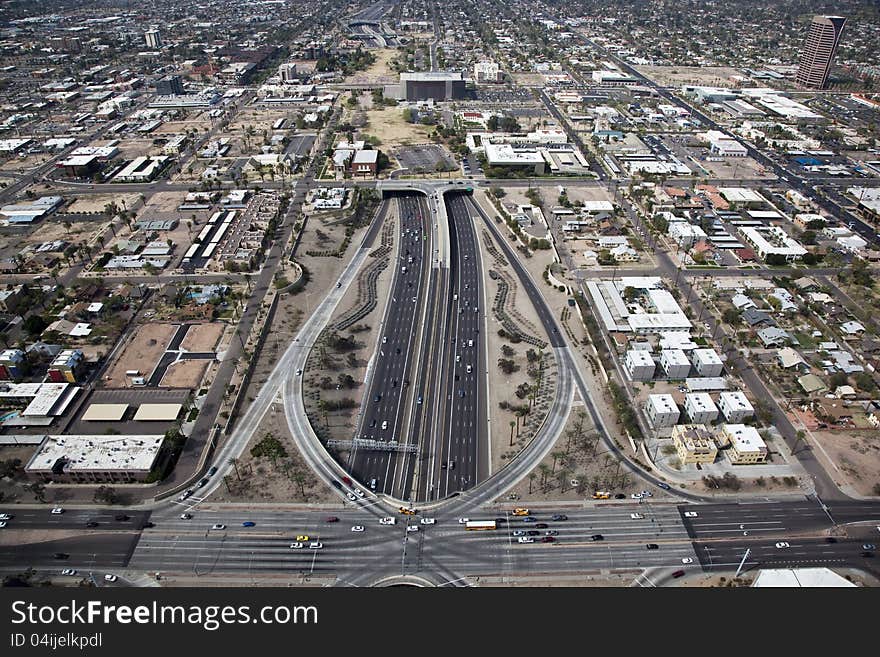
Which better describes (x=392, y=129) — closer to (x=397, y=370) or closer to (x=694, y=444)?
(x=397, y=370)

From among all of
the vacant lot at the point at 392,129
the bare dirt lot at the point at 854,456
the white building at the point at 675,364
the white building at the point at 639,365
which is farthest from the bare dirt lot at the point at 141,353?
the vacant lot at the point at 392,129

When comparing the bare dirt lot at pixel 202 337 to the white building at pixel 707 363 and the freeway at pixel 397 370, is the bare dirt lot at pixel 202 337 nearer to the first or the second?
the freeway at pixel 397 370

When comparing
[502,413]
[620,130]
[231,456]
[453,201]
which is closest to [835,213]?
[620,130]

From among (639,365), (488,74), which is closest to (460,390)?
(639,365)

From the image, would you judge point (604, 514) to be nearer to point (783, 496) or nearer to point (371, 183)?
point (783, 496)

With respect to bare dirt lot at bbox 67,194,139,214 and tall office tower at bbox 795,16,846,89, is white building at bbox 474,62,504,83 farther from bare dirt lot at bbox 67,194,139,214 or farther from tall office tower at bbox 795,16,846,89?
bare dirt lot at bbox 67,194,139,214

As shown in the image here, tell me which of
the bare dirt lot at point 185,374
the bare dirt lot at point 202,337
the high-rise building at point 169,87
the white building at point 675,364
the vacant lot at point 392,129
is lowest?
the bare dirt lot at point 185,374
